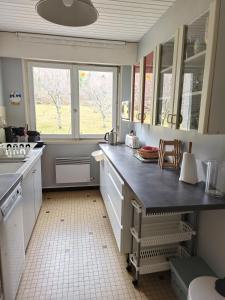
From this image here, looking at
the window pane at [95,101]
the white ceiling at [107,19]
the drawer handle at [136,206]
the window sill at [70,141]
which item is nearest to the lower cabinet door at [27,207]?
the drawer handle at [136,206]

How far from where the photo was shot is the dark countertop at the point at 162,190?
1230 mm

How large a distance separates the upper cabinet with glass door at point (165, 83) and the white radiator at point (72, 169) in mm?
1765

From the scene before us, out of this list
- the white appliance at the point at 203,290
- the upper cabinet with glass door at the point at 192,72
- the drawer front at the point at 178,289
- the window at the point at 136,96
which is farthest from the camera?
the window at the point at 136,96

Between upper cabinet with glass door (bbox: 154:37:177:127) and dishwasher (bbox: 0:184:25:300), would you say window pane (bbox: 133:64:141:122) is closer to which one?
upper cabinet with glass door (bbox: 154:37:177:127)

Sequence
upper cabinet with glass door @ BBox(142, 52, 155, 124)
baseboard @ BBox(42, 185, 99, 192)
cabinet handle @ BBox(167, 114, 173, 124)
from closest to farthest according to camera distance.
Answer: cabinet handle @ BBox(167, 114, 173, 124)
upper cabinet with glass door @ BBox(142, 52, 155, 124)
baseboard @ BBox(42, 185, 99, 192)

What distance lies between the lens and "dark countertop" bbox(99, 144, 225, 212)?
48.4 inches

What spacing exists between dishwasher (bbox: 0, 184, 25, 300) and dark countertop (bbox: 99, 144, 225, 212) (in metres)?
0.83

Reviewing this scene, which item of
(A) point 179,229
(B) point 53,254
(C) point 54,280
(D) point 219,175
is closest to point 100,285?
(C) point 54,280

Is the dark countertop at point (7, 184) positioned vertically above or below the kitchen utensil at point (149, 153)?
below

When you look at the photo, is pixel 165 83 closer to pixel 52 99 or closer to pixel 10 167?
pixel 10 167

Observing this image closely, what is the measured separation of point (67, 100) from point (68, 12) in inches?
86.7

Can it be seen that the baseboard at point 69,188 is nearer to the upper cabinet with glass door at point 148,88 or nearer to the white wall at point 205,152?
the upper cabinet with glass door at point 148,88

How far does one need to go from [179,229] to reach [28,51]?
3.01 m

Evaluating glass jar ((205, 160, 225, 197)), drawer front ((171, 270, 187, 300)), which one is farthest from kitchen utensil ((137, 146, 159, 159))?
drawer front ((171, 270, 187, 300))
